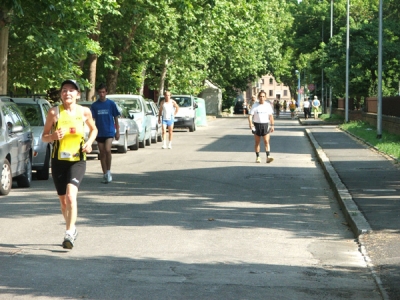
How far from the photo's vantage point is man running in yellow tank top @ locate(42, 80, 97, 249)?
9.75 m

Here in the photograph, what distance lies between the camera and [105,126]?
17625 mm

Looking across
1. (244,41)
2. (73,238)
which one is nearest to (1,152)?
(73,238)

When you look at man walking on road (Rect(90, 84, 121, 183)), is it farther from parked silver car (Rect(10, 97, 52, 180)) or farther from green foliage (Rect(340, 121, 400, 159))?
green foliage (Rect(340, 121, 400, 159))

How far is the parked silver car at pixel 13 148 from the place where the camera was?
1508 centimetres

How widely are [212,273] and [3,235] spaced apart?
3215mm

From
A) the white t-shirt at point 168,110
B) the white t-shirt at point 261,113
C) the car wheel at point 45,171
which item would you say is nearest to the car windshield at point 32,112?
the car wheel at point 45,171

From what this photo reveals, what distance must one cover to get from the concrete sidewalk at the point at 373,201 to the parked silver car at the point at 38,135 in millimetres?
5199

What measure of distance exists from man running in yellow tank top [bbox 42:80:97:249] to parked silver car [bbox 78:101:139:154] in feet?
53.2

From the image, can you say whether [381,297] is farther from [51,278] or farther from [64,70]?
[64,70]

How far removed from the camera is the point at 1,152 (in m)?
14.8

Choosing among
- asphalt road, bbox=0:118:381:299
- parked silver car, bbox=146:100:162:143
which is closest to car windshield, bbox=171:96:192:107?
parked silver car, bbox=146:100:162:143

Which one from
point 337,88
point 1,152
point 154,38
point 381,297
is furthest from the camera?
point 337,88

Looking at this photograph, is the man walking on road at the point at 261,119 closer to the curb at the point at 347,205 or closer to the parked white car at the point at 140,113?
the curb at the point at 347,205

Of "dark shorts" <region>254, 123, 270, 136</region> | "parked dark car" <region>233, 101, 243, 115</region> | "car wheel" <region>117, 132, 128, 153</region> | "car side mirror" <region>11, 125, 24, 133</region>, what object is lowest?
"parked dark car" <region>233, 101, 243, 115</region>
